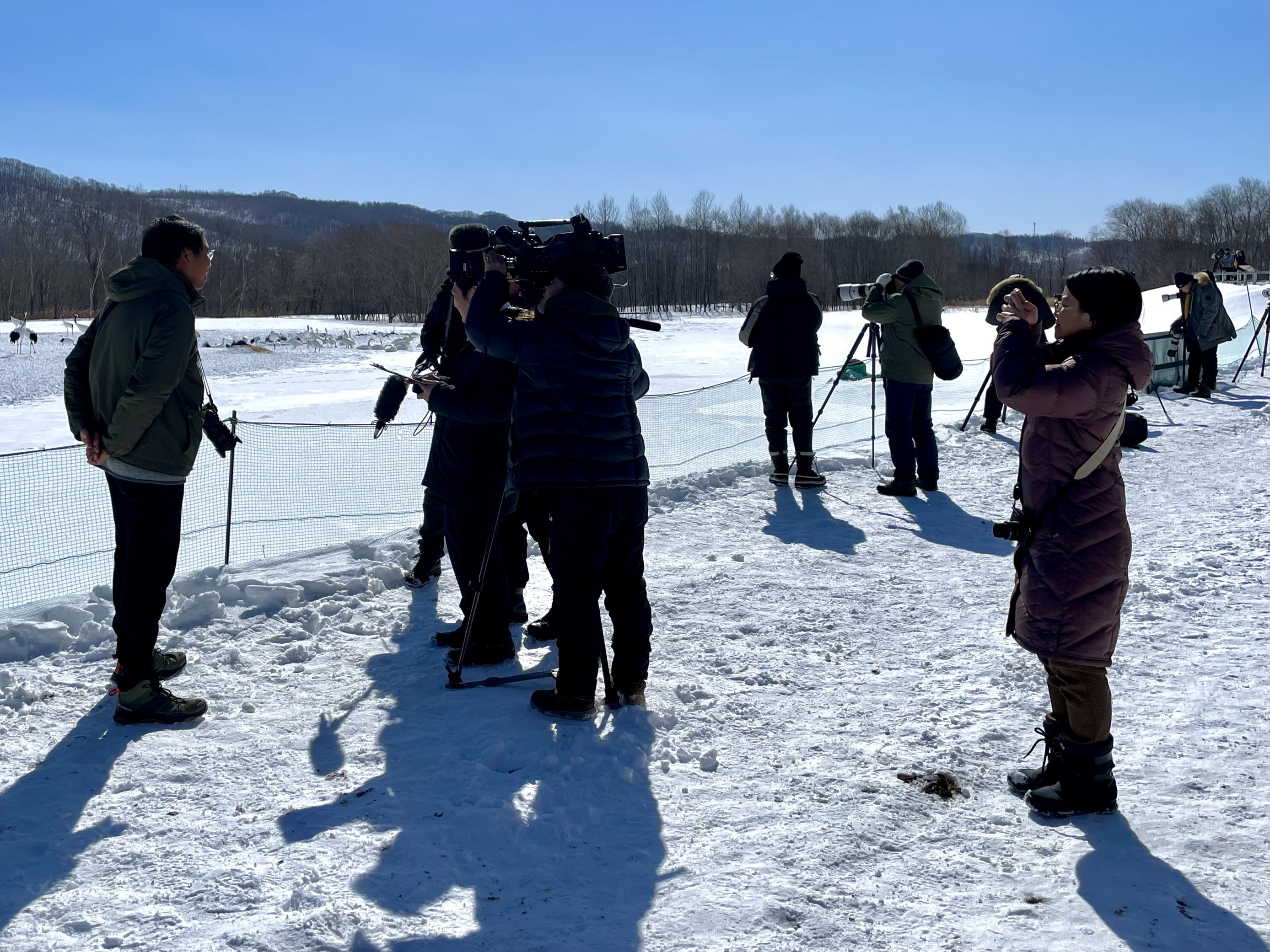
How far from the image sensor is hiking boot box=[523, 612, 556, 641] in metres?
4.38

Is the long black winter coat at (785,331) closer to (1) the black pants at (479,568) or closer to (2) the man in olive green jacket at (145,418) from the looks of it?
(1) the black pants at (479,568)

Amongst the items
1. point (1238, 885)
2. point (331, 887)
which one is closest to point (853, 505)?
point (1238, 885)

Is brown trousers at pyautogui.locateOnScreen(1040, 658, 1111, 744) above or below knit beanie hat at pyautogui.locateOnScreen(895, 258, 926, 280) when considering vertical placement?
below

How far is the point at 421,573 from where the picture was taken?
5090 millimetres

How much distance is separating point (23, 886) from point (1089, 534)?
3091mm

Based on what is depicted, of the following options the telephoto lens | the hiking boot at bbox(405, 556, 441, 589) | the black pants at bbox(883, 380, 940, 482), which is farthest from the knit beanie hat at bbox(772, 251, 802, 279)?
the hiking boot at bbox(405, 556, 441, 589)

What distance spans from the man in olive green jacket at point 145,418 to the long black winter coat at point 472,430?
2.99ft

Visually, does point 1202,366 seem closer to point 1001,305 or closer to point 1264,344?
point 1264,344

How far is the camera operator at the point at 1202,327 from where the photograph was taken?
12.4 m

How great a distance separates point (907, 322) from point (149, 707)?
561 cm

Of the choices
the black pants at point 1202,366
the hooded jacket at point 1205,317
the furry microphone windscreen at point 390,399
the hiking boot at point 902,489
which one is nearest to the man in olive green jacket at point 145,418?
the furry microphone windscreen at point 390,399

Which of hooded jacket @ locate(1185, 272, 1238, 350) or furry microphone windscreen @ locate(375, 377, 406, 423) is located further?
hooded jacket @ locate(1185, 272, 1238, 350)

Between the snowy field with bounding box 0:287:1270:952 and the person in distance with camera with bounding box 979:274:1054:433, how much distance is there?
1.27m

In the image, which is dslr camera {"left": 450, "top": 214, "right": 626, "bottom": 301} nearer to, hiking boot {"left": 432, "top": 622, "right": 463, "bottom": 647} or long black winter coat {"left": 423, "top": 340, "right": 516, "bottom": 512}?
long black winter coat {"left": 423, "top": 340, "right": 516, "bottom": 512}
